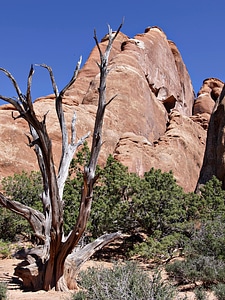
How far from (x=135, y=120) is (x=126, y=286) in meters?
26.0

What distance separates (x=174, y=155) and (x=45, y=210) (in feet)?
71.8

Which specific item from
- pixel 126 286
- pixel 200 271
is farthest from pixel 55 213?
pixel 200 271

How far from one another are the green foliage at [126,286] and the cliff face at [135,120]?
1279 cm

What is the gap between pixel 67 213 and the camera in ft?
42.2

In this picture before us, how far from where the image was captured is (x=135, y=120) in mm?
30219

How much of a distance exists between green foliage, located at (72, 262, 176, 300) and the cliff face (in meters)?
12.8

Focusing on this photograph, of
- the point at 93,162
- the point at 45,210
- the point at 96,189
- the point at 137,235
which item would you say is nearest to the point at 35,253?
the point at 45,210

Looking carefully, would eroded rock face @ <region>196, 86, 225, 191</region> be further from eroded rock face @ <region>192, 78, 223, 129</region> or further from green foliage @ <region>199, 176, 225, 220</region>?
eroded rock face @ <region>192, 78, 223, 129</region>

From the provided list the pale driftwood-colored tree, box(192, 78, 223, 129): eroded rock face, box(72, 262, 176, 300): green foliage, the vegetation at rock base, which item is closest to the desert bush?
the vegetation at rock base

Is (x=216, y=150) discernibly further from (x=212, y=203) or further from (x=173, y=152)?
(x=173, y=152)

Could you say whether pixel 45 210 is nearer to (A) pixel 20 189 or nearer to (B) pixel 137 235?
(B) pixel 137 235

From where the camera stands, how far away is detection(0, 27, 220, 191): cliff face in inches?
935

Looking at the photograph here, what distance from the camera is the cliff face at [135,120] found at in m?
23.8

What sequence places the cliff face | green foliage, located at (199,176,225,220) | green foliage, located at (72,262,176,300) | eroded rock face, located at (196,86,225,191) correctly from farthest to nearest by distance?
the cliff face → eroded rock face, located at (196,86,225,191) → green foliage, located at (199,176,225,220) → green foliage, located at (72,262,176,300)
